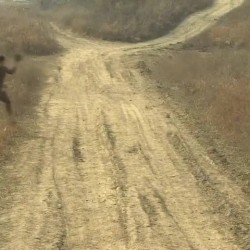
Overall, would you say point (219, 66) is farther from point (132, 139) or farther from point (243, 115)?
point (132, 139)

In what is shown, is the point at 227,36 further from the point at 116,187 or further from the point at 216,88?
the point at 116,187

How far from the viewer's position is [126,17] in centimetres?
3325

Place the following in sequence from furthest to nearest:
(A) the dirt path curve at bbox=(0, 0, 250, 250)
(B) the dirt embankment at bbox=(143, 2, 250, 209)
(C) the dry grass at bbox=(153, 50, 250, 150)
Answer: (C) the dry grass at bbox=(153, 50, 250, 150)
(B) the dirt embankment at bbox=(143, 2, 250, 209)
(A) the dirt path curve at bbox=(0, 0, 250, 250)

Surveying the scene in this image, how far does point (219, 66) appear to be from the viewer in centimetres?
2003

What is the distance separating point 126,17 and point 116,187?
2571 centimetres

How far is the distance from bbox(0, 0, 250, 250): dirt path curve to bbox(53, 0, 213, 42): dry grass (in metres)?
15.6

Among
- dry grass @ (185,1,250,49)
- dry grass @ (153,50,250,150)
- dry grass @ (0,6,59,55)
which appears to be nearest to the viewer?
dry grass @ (153,50,250,150)

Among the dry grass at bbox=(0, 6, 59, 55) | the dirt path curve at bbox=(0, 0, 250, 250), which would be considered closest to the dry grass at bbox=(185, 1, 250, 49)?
the dry grass at bbox=(0, 6, 59, 55)

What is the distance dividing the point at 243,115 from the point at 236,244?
631cm

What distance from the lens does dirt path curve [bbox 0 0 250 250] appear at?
281 inches

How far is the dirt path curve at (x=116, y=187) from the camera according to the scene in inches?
281

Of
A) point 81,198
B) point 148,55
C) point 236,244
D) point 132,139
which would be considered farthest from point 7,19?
point 236,244

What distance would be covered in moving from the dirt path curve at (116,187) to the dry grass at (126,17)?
51.3ft

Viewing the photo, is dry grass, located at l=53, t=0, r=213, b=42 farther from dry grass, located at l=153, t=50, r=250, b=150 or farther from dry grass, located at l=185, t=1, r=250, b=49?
dry grass, located at l=153, t=50, r=250, b=150
